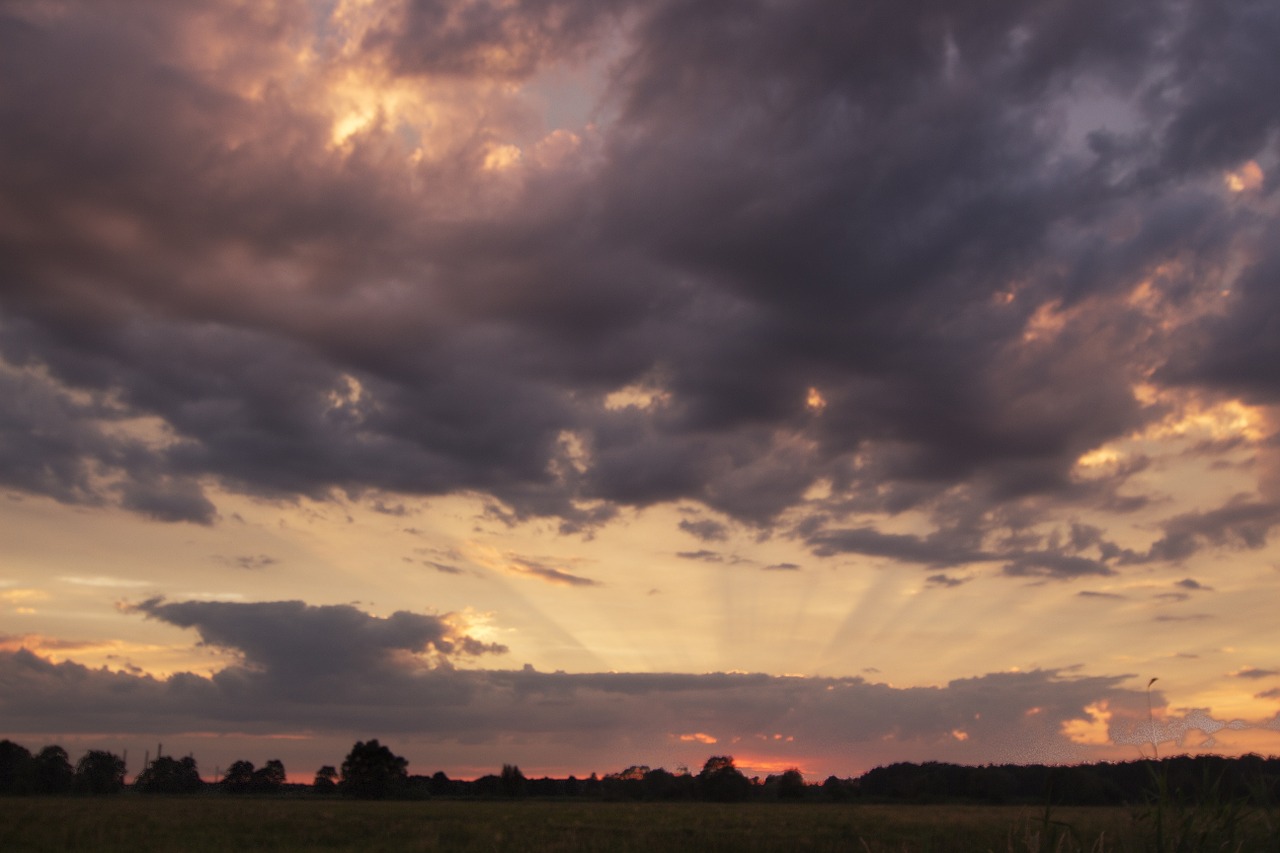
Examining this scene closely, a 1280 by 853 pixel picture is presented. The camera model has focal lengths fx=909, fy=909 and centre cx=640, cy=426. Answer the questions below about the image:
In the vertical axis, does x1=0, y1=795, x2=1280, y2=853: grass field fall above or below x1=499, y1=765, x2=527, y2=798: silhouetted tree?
above

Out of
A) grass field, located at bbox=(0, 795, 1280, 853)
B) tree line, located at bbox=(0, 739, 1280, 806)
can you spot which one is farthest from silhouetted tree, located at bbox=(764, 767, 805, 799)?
grass field, located at bbox=(0, 795, 1280, 853)

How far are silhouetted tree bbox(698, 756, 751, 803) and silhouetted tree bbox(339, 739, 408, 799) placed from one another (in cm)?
3896

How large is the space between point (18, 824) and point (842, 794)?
9588 cm

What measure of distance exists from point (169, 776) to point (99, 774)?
1611 centimetres

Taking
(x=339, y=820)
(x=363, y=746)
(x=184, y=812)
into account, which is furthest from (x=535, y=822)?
(x=363, y=746)

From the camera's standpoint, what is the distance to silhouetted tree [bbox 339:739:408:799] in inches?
4373

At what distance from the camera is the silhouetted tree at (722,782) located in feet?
384

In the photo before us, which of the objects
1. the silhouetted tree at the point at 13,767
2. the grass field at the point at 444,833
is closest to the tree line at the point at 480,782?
the silhouetted tree at the point at 13,767

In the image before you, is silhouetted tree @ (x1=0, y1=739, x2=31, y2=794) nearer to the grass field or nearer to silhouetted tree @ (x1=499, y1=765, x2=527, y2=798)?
silhouetted tree @ (x1=499, y1=765, x2=527, y2=798)

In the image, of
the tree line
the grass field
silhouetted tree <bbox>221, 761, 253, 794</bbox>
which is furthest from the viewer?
silhouetted tree <bbox>221, 761, 253, 794</bbox>

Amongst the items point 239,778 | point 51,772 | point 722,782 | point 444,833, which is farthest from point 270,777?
point 444,833

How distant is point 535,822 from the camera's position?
153ft

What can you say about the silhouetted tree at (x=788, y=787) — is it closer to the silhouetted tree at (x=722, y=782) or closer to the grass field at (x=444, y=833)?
the silhouetted tree at (x=722, y=782)

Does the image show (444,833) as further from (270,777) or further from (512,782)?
(270,777)
